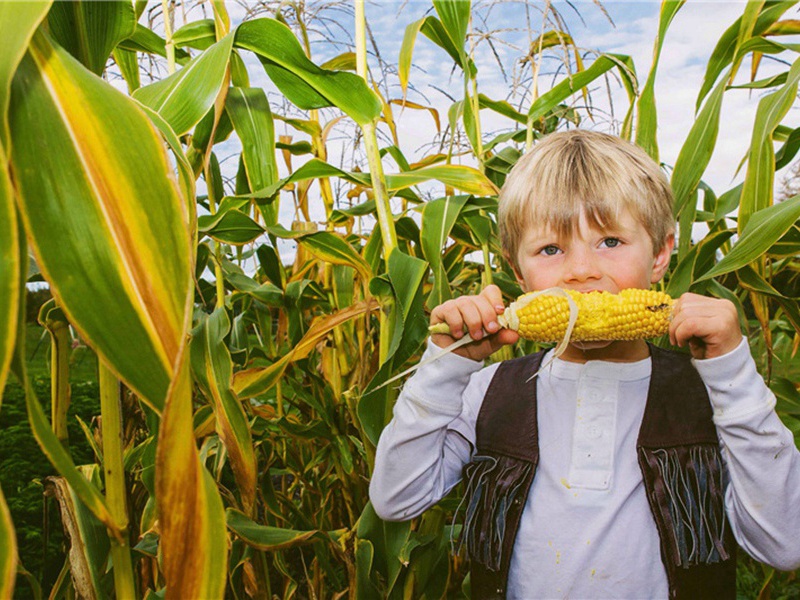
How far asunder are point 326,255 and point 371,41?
2.75 ft

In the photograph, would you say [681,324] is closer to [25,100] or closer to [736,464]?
[736,464]

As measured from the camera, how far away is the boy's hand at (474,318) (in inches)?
37.1

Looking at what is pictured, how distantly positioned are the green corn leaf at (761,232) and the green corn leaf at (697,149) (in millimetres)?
184

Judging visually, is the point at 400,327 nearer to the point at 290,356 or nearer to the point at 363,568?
the point at 290,356

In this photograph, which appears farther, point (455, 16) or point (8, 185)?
point (455, 16)

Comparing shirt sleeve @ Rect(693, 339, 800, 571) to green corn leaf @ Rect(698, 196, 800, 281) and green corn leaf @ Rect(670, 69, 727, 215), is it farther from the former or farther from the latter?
green corn leaf @ Rect(670, 69, 727, 215)

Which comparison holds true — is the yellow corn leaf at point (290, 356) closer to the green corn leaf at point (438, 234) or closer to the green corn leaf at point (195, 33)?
the green corn leaf at point (438, 234)

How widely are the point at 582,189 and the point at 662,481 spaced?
49 centimetres

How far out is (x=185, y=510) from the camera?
0.49 meters

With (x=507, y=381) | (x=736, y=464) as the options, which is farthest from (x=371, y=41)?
(x=736, y=464)

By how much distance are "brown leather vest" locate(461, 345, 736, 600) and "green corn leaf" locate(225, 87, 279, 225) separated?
0.64 m

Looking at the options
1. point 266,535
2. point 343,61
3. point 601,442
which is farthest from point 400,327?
point 343,61

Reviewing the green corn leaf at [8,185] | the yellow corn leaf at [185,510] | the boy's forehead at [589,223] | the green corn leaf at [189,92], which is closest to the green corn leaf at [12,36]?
the green corn leaf at [8,185]

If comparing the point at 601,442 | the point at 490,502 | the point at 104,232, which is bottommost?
the point at 490,502
